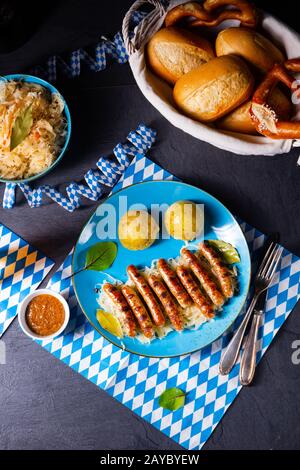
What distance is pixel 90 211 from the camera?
2662 millimetres

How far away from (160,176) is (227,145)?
1.72 ft

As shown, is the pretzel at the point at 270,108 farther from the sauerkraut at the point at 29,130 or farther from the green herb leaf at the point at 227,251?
the sauerkraut at the point at 29,130

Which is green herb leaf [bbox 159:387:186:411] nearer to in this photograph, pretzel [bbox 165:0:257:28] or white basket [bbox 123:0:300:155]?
white basket [bbox 123:0:300:155]

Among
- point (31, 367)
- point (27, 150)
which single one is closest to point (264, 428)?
point (31, 367)

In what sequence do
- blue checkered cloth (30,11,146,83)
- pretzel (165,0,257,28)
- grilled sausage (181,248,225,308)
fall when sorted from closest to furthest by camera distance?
pretzel (165,0,257,28) < grilled sausage (181,248,225,308) < blue checkered cloth (30,11,146,83)

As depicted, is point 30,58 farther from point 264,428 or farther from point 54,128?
point 264,428

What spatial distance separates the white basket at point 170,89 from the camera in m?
2.21

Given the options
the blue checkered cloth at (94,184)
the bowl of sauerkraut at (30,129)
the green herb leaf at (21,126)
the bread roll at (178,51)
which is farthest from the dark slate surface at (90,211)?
the bread roll at (178,51)

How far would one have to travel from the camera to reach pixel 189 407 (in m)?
2.49

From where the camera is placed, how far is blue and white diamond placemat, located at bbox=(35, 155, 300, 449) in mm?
2482

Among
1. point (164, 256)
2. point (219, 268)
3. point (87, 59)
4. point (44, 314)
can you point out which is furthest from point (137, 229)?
point (87, 59)

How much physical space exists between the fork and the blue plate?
2.7 inches

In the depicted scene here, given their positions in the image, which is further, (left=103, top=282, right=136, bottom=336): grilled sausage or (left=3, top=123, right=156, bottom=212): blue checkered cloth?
(left=3, top=123, right=156, bottom=212): blue checkered cloth

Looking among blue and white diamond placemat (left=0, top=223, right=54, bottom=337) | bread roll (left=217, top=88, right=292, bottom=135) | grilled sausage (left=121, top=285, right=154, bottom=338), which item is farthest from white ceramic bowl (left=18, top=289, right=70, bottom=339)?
bread roll (left=217, top=88, right=292, bottom=135)
